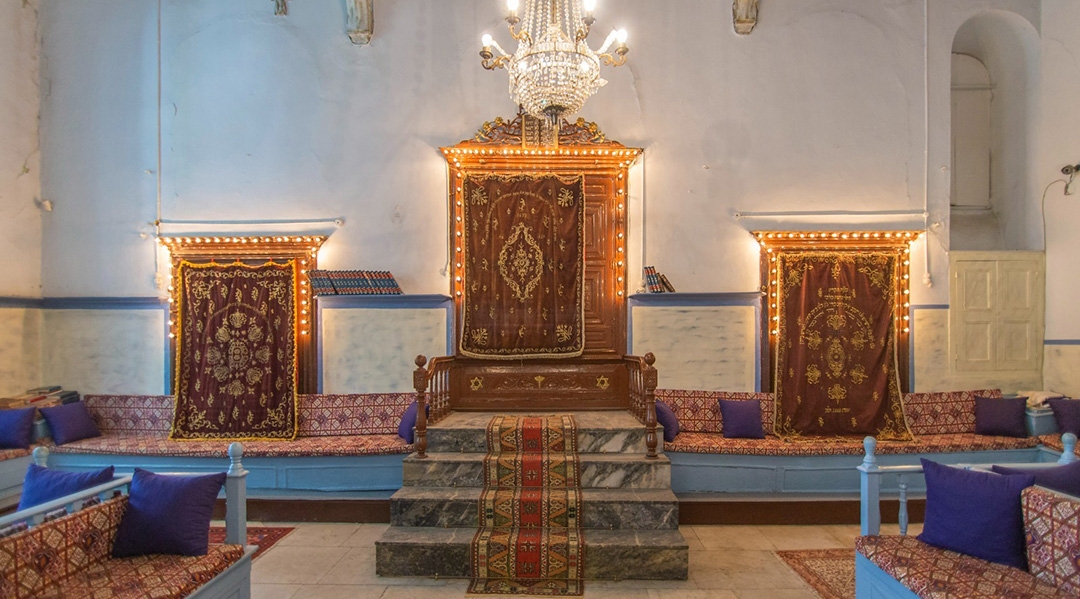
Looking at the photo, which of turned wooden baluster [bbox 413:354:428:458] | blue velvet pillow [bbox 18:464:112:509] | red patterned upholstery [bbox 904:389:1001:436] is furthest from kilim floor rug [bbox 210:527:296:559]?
red patterned upholstery [bbox 904:389:1001:436]

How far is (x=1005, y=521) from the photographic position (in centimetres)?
307

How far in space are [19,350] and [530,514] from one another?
5.66 metres

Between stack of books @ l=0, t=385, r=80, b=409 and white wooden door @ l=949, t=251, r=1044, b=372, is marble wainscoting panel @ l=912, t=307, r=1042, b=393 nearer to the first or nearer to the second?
white wooden door @ l=949, t=251, r=1044, b=372

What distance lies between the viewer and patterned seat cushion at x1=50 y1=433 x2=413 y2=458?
18.5 ft

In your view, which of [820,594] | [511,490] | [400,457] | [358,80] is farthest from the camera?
[358,80]

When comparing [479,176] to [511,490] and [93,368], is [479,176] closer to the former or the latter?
[511,490]

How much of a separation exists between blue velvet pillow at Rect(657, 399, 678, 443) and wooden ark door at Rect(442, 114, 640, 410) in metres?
0.70

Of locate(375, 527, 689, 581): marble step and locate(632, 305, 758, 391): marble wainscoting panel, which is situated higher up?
locate(632, 305, 758, 391): marble wainscoting panel

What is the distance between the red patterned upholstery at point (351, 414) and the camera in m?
6.23

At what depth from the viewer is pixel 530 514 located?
462 cm

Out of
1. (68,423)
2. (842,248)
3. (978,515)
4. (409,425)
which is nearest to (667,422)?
(409,425)

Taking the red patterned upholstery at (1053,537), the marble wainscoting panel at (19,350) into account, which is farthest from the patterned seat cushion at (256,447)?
the red patterned upholstery at (1053,537)

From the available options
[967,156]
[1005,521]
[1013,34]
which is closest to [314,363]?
[1005,521]

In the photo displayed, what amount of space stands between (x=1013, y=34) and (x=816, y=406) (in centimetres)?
451
